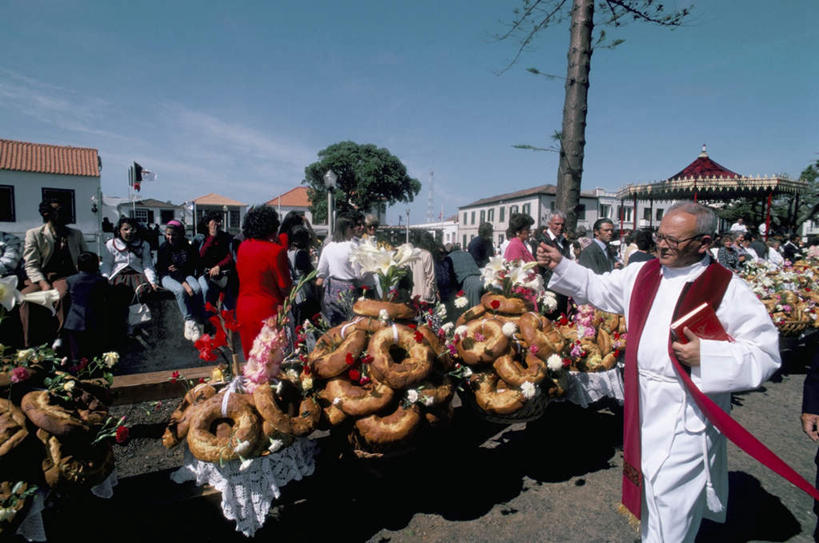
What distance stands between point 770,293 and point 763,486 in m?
4.13

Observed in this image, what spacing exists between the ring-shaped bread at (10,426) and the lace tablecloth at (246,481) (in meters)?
0.75

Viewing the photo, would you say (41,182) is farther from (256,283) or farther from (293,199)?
(293,199)

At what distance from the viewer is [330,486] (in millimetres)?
2729

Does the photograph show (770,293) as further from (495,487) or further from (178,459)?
(178,459)

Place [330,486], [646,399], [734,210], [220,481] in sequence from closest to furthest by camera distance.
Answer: [220,481]
[646,399]
[330,486]
[734,210]

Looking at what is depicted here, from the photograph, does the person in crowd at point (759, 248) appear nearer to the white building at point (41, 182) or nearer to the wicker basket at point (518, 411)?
the wicker basket at point (518, 411)

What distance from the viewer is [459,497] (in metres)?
3.06

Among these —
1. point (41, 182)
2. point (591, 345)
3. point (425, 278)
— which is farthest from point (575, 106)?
point (41, 182)

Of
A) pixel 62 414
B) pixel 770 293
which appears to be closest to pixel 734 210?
pixel 770 293

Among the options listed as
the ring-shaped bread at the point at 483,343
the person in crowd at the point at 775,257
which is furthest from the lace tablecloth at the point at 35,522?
the person in crowd at the point at 775,257

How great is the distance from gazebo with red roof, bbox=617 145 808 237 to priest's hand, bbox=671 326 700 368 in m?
11.5

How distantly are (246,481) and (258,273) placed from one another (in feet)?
5.97

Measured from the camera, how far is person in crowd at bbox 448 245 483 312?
542 centimetres

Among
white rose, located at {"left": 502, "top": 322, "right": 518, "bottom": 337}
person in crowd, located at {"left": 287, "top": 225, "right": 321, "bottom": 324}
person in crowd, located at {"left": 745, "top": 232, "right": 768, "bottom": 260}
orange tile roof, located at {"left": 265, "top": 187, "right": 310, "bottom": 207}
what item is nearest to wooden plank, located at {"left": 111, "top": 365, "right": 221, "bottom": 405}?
person in crowd, located at {"left": 287, "top": 225, "right": 321, "bottom": 324}
